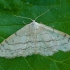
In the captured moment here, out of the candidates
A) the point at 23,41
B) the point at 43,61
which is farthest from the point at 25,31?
the point at 43,61

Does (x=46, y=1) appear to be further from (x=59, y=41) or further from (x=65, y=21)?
(x=59, y=41)

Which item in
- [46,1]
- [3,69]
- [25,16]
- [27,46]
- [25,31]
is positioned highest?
[46,1]

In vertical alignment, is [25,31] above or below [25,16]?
below

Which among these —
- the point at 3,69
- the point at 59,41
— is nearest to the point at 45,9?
the point at 59,41

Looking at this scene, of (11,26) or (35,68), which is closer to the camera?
(11,26)

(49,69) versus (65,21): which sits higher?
(65,21)

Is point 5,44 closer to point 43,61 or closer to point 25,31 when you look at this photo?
point 25,31
